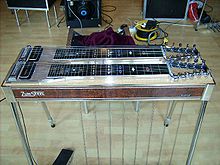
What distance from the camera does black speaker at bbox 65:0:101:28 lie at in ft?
10.3

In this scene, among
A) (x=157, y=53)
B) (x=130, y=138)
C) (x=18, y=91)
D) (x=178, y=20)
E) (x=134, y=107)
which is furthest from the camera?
(x=178, y=20)

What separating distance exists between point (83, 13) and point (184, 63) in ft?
6.96

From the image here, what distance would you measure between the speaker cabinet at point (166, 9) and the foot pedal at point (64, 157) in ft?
7.29

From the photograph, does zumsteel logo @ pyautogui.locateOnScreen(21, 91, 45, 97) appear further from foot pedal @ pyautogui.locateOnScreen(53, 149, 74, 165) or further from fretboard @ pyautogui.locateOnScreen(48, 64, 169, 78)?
foot pedal @ pyautogui.locateOnScreen(53, 149, 74, 165)

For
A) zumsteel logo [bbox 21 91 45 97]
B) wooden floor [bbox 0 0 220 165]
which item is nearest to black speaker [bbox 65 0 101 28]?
wooden floor [bbox 0 0 220 165]

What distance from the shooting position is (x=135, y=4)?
155 inches

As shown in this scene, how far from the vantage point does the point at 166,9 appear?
337 centimetres

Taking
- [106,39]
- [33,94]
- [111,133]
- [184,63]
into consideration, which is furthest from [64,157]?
[184,63]

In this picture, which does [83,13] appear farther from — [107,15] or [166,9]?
[166,9]

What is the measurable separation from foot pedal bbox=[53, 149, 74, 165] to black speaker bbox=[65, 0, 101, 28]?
75.8 inches

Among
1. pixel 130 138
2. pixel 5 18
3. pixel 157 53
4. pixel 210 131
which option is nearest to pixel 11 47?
pixel 5 18

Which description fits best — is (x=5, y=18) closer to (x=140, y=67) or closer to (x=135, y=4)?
(x=135, y=4)

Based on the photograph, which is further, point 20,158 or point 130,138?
point 130,138

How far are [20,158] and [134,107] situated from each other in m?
0.96
